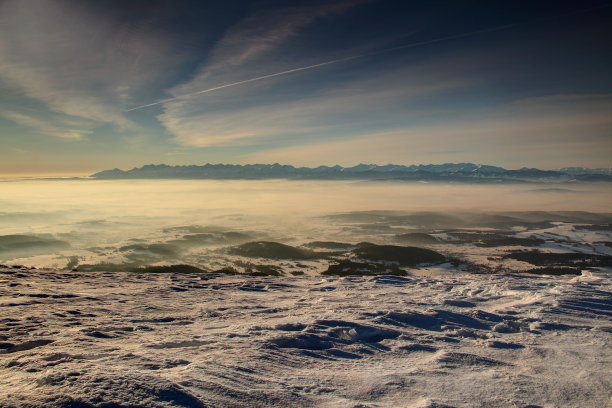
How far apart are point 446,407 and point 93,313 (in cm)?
1770

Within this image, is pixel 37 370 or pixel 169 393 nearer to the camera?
pixel 169 393

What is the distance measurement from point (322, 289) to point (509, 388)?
52.8 feet

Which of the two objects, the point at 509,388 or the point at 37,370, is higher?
the point at 37,370

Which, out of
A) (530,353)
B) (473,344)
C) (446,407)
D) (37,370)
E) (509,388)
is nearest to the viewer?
(446,407)

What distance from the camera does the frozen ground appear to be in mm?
8105

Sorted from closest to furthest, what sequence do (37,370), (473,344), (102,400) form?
(102,400) → (37,370) → (473,344)

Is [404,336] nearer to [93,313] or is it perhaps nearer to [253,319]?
[253,319]

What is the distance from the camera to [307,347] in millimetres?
12164

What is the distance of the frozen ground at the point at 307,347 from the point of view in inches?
319

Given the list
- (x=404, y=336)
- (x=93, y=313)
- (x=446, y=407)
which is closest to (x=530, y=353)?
(x=404, y=336)

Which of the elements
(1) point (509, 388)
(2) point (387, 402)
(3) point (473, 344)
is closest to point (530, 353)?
(3) point (473, 344)

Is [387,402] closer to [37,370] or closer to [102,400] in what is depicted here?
[102,400]

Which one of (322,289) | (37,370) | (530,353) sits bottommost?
(322,289)

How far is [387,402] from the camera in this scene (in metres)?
8.44
